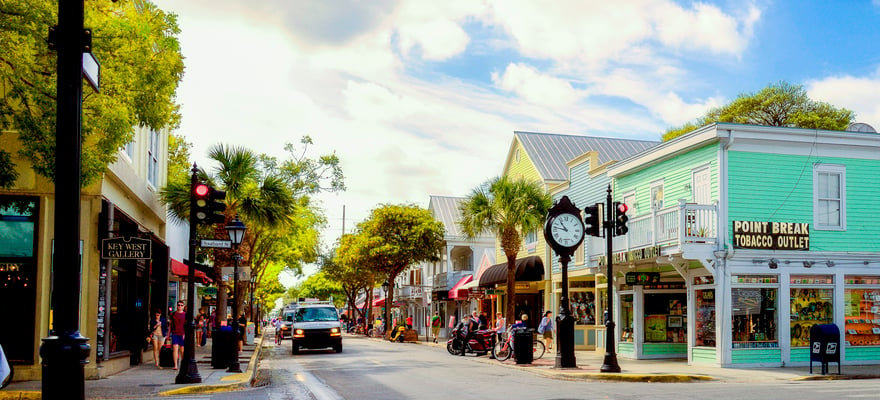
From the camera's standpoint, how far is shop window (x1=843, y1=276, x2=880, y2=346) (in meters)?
23.4

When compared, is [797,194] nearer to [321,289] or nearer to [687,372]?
[687,372]

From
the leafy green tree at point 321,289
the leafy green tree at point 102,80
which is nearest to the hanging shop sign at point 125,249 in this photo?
the leafy green tree at point 102,80

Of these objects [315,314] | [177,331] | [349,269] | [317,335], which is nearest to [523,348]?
[177,331]

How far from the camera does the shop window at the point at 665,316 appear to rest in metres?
27.2

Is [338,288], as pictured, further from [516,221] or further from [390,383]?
[390,383]

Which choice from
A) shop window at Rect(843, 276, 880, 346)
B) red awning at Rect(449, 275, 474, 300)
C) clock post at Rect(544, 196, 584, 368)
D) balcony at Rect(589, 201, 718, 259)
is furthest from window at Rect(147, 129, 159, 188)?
red awning at Rect(449, 275, 474, 300)

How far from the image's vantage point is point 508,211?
3228cm

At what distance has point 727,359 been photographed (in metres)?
22.4

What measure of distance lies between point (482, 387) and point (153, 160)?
14.7m

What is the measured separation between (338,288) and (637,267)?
8252 cm

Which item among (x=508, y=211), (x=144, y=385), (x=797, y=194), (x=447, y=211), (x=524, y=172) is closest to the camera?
(x=144, y=385)

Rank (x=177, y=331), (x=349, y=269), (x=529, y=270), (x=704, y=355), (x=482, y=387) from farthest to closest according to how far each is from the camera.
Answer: (x=349, y=269) < (x=529, y=270) < (x=704, y=355) < (x=177, y=331) < (x=482, y=387)

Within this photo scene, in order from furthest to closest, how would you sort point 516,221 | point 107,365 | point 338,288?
point 338,288 → point 516,221 → point 107,365

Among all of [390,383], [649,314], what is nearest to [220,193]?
[390,383]
